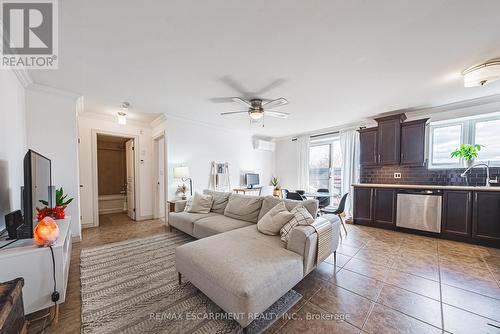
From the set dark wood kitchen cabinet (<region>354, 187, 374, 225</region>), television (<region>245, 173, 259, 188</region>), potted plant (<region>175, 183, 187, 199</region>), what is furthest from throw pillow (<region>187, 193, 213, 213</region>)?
dark wood kitchen cabinet (<region>354, 187, 374, 225</region>)

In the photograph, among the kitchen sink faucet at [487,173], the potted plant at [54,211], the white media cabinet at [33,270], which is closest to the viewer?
the white media cabinet at [33,270]

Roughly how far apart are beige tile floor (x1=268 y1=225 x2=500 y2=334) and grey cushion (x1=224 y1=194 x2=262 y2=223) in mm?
1137

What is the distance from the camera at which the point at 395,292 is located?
187 cm

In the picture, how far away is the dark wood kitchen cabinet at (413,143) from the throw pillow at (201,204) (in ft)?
13.5

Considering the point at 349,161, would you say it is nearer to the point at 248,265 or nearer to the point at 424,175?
the point at 424,175

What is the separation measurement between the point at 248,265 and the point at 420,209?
388 centimetres

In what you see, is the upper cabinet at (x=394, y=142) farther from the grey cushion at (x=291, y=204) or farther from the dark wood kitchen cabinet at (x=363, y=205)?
the grey cushion at (x=291, y=204)

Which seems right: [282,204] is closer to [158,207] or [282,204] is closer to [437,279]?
[437,279]

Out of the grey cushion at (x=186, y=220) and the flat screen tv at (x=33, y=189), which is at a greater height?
the flat screen tv at (x=33, y=189)

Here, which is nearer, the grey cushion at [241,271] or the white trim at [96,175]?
the grey cushion at [241,271]

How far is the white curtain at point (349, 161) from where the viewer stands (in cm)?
477

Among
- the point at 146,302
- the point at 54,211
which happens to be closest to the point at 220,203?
the point at 146,302

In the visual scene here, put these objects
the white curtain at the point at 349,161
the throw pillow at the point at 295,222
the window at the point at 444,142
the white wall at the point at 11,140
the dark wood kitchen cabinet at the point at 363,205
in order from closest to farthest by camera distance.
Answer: the white wall at the point at 11,140, the throw pillow at the point at 295,222, the window at the point at 444,142, the dark wood kitchen cabinet at the point at 363,205, the white curtain at the point at 349,161

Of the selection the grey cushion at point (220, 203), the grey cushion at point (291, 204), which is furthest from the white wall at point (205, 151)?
the grey cushion at point (291, 204)
